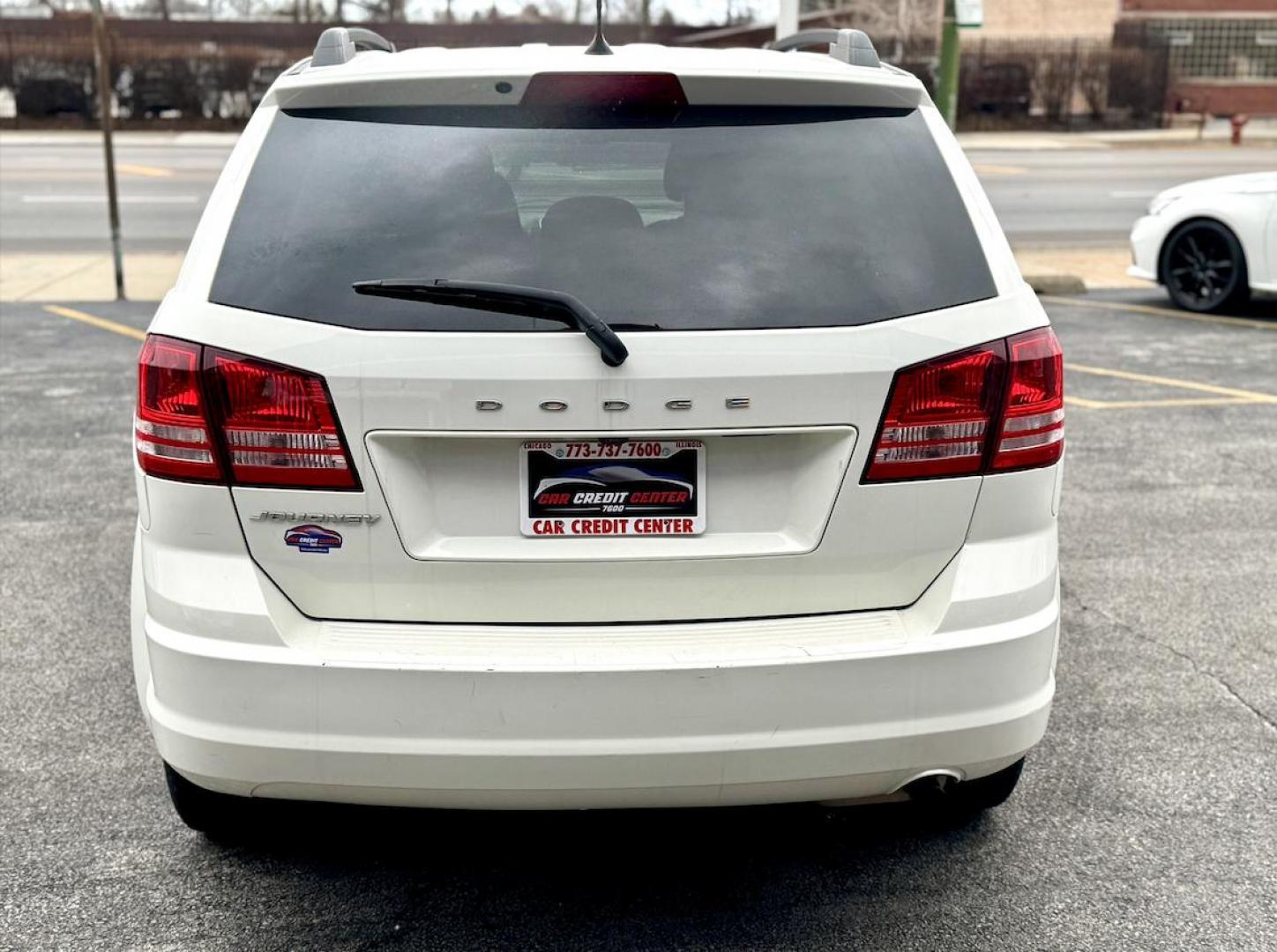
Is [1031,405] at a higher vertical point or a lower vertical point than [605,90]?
lower

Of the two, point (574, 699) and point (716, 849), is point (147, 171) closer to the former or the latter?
point (716, 849)

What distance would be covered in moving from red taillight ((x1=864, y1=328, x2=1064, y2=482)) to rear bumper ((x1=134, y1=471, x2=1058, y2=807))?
0.53 ft

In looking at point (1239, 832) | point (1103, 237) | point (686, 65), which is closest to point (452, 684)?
point (686, 65)

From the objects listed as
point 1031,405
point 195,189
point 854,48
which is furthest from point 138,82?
point 1031,405

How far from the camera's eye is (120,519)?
19.8ft

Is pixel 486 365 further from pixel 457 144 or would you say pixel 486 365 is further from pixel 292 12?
pixel 292 12

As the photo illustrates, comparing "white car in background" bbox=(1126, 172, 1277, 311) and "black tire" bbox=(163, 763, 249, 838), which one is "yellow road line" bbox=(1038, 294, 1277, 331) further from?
"black tire" bbox=(163, 763, 249, 838)

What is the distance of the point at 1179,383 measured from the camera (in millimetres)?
8930

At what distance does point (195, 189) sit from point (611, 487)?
69.1 ft

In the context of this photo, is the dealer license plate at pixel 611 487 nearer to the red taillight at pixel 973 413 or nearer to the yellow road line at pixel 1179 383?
the red taillight at pixel 973 413

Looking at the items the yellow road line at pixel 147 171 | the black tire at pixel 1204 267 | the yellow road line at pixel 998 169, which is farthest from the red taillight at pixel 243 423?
the yellow road line at pixel 998 169

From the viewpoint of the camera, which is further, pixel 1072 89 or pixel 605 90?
pixel 1072 89

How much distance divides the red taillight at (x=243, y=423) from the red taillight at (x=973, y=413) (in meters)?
1.00

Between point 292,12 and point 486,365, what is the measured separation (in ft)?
198
